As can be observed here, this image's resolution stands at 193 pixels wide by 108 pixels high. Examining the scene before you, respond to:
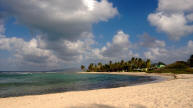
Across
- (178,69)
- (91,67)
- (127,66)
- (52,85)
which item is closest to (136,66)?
(127,66)

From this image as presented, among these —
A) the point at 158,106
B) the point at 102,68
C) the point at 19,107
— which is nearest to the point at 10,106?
the point at 19,107

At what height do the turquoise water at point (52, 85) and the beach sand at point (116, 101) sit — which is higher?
the beach sand at point (116, 101)

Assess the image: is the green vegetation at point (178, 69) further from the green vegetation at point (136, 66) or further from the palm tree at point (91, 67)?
the palm tree at point (91, 67)

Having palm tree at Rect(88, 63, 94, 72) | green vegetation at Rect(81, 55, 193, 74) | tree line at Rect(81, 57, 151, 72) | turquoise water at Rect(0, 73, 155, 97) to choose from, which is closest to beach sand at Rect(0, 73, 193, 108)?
turquoise water at Rect(0, 73, 155, 97)

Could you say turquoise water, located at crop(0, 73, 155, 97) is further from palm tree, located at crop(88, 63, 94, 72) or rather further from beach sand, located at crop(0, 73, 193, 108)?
palm tree, located at crop(88, 63, 94, 72)

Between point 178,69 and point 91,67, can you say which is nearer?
point 178,69

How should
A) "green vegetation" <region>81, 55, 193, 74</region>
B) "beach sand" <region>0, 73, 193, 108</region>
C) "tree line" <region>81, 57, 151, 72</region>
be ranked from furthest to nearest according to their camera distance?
"tree line" <region>81, 57, 151, 72</region>, "green vegetation" <region>81, 55, 193, 74</region>, "beach sand" <region>0, 73, 193, 108</region>

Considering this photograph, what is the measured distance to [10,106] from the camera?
32.0 feet

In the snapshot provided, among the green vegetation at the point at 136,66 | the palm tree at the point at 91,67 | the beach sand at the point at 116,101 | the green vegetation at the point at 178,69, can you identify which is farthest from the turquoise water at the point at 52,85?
the palm tree at the point at 91,67

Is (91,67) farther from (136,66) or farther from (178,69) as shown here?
(178,69)

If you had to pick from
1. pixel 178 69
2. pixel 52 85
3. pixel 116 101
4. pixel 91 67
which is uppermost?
pixel 91 67

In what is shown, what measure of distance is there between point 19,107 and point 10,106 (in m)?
1.10

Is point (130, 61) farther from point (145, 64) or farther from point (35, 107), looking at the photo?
point (35, 107)

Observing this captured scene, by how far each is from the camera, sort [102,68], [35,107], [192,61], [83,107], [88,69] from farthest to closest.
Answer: [88,69] → [102,68] → [192,61] → [35,107] → [83,107]
